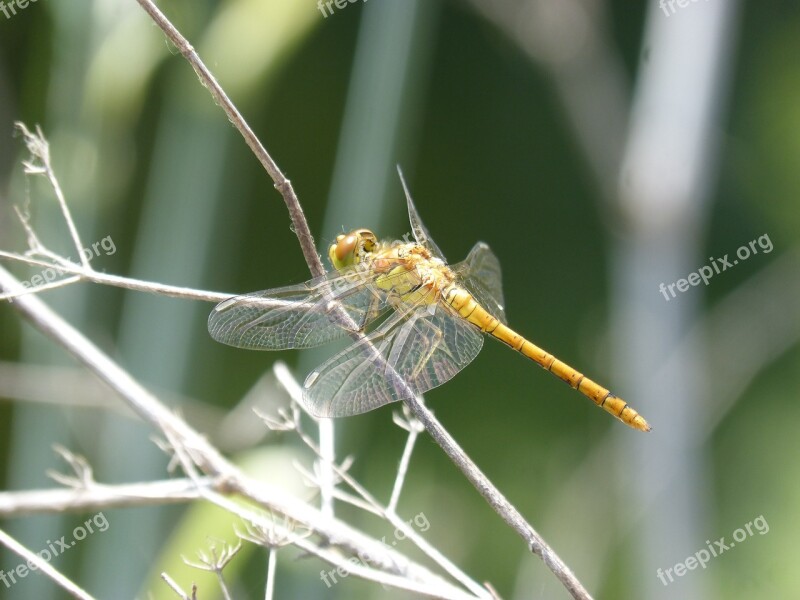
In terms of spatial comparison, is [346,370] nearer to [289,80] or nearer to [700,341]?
[289,80]

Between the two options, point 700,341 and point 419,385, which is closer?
point 419,385

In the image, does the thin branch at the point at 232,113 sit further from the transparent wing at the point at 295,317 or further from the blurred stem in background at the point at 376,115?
the blurred stem in background at the point at 376,115

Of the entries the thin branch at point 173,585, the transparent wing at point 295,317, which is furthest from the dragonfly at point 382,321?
the thin branch at point 173,585

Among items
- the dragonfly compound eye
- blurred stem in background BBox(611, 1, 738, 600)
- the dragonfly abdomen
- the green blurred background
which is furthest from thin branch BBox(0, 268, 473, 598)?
blurred stem in background BBox(611, 1, 738, 600)

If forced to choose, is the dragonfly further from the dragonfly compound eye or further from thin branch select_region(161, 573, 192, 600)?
thin branch select_region(161, 573, 192, 600)

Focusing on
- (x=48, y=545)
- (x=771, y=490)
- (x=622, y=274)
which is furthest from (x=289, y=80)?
(x=771, y=490)

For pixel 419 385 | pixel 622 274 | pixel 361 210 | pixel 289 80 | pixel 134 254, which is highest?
pixel 289 80

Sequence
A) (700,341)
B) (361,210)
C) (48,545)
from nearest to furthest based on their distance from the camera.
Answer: (48,545) < (361,210) < (700,341)
